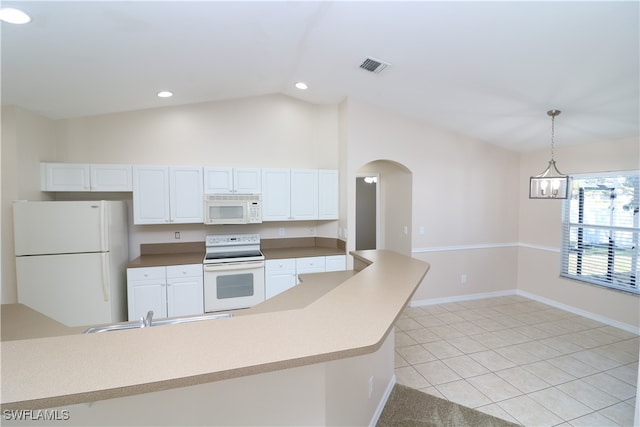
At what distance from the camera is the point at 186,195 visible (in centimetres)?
383

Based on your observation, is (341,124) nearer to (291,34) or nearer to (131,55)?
(291,34)

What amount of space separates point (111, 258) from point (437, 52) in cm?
392

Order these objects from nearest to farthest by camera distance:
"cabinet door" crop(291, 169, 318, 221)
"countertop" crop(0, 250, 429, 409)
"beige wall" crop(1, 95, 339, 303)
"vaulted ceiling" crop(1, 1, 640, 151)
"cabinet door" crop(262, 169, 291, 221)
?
1. "countertop" crop(0, 250, 429, 409)
2. "vaulted ceiling" crop(1, 1, 640, 151)
3. "beige wall" crop(1, 95, 339, 303)
4. "cabinet door" crop(262, 169, 291, 221)
5. "cabinet door" crop(291, 169, 318, 221)

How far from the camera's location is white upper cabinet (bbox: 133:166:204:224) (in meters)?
3.68

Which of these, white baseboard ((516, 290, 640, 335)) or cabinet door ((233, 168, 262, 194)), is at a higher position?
cabinet door ((233, 168, 262, 194))

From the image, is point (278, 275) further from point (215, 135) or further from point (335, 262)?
point (215, 135)

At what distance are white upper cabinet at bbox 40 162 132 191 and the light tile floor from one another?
12.5 feet

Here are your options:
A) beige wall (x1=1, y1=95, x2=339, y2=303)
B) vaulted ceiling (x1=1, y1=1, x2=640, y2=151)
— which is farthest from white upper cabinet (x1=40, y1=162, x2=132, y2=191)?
vaulted ceiling (x1=1, y1=1, x2=640, y2=151)

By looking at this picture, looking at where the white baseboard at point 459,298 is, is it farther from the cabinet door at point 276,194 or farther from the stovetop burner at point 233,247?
the stovetop burner at point 233,247

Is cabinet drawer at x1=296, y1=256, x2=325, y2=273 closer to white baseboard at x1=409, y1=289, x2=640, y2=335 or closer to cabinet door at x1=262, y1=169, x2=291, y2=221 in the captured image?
cabinet door at x1=262, y1=169, x2=291, y2=221

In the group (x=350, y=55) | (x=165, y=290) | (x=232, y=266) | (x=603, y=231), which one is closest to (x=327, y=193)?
(x=232, y=266)

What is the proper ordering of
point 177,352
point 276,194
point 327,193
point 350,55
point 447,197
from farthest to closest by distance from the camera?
point 447,197
point 327,193
point 276,194
point 350,55
point 177,352

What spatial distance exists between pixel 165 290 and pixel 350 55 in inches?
132

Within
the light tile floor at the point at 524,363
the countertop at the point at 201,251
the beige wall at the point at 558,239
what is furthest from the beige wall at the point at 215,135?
the beige wall at the point at 558,239
